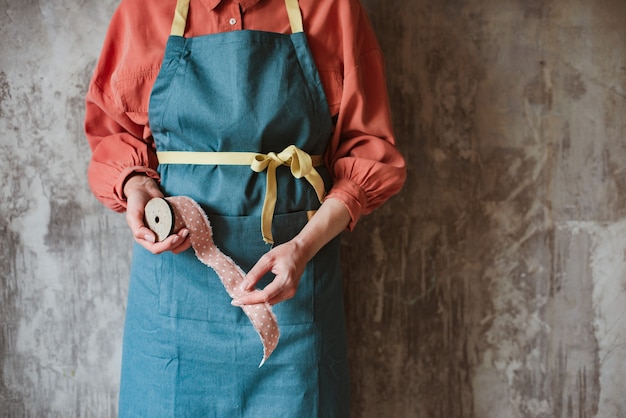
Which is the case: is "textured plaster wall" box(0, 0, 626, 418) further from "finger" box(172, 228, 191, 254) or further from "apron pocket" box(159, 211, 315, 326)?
"finger" box(172, 228, 191, 254)

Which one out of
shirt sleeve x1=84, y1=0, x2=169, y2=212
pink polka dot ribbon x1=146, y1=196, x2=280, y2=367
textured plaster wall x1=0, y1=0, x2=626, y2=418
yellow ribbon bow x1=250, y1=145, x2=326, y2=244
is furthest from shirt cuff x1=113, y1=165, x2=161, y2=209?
textured plaster wall x1=0, y1=0, x2=626, y2=418

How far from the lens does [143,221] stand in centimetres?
120

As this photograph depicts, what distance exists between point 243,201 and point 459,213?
823 millimetres

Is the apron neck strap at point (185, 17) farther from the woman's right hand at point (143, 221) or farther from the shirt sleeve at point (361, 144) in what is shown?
the woman's right hand at point (143, 221)

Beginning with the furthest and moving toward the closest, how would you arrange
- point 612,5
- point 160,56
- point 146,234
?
1. point 612,5
2. point 160,56
3. point 146,234

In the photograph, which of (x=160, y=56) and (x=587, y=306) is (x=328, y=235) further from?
(x=587, y=306)

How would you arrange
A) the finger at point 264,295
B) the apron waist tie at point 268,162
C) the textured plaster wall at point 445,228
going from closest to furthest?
the finger at point 264,295
the apron waist tie at point 268,162
the textured plaster wall at point 445,228

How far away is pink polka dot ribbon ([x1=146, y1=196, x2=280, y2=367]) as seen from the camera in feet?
3.72

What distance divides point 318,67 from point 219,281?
553 millimetres

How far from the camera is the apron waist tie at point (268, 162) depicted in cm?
121

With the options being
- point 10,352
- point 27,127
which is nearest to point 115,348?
point 10,352

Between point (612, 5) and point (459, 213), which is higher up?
point (612, 5)

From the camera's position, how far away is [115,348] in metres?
1.79

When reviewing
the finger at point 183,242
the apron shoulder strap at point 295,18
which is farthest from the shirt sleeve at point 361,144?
the finger at point 183,242
